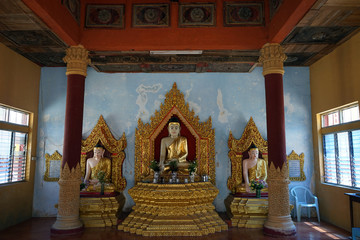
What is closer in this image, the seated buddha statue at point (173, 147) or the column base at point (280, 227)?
the column base at point (280, 227)

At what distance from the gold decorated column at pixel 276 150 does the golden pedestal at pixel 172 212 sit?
49.1 inches

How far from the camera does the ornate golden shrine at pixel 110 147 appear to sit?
8164mm

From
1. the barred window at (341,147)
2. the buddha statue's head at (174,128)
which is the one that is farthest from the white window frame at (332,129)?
the buddha statue's head at (174,128)

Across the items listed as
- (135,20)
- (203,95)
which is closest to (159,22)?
(135,20)

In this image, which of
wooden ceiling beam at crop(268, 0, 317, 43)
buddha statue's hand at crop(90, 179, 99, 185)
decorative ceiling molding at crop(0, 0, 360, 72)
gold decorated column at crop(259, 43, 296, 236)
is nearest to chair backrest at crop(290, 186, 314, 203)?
gold decorated column at crop(259, 43, 296, 236)

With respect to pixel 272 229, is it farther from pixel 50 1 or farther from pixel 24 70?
pixel 24 70

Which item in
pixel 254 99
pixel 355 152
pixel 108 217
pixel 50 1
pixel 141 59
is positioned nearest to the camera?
pixel 50 1

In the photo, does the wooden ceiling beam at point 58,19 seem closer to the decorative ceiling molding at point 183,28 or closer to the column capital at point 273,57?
the decorative ceiling molding at point 183,28

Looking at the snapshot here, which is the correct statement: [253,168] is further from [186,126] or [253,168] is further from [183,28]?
[183,28]

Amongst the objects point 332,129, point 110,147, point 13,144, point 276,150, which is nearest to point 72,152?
point 110,147

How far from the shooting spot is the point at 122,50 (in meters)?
6.74

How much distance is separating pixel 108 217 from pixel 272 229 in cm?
397

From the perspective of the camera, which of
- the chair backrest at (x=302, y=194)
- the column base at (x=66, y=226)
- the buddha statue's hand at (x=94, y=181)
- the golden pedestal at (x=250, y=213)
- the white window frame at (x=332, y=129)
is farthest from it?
the chair backrest at (x=302, y=194)

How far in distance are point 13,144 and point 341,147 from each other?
28.3ft
